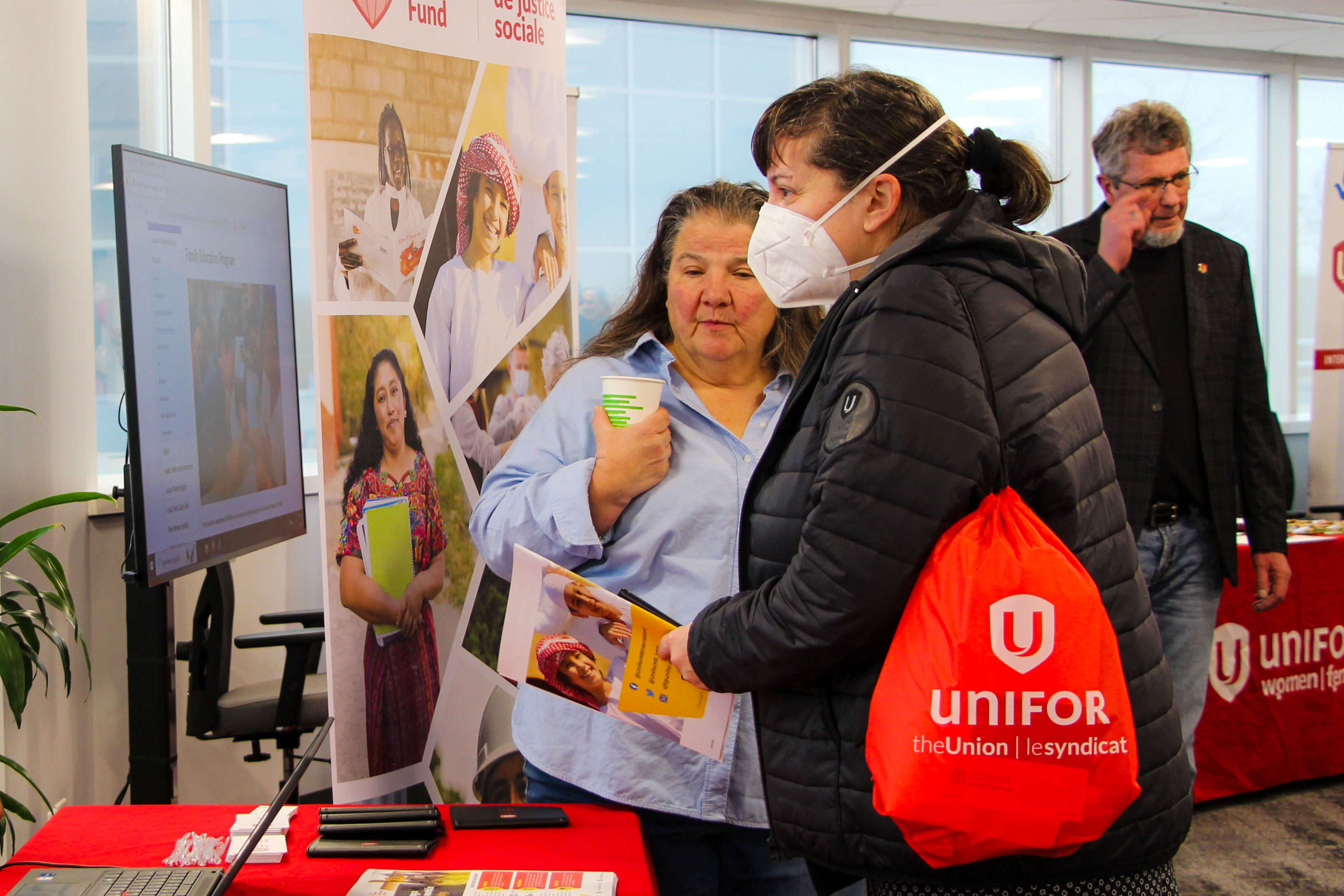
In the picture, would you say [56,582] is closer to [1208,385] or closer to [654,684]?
[654,684]

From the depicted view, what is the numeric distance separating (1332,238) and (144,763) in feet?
14.0

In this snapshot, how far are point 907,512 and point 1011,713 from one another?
20 centimetres

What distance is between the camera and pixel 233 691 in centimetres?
274

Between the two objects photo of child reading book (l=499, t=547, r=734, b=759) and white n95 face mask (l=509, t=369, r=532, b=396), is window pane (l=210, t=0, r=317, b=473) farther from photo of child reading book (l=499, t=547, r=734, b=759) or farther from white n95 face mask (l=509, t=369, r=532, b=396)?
photo of child reading book (l=499, t=547, r=734, b=759)

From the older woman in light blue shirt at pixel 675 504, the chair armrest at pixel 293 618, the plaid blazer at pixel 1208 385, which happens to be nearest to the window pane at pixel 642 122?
the chair armrest at pixel 293 618

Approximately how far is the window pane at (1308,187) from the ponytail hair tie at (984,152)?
18.1ft

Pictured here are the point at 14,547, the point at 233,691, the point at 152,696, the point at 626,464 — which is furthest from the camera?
the point at 233,691

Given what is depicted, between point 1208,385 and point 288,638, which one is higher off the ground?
point 1208,385

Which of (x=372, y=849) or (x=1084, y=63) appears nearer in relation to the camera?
(x=372, y=849)

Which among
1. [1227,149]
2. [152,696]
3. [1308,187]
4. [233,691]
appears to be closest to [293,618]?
[233,691]

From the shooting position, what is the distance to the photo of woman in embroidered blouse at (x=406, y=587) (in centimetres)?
164

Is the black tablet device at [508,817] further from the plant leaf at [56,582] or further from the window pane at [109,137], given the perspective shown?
the window pane at [109,137]

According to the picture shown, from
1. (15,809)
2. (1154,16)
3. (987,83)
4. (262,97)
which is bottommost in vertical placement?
(15,809)

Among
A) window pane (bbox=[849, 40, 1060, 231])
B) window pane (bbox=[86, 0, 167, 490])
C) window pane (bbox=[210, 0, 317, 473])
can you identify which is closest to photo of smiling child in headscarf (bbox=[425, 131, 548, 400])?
window pane (bbox=[86, 0, 167, 490])
